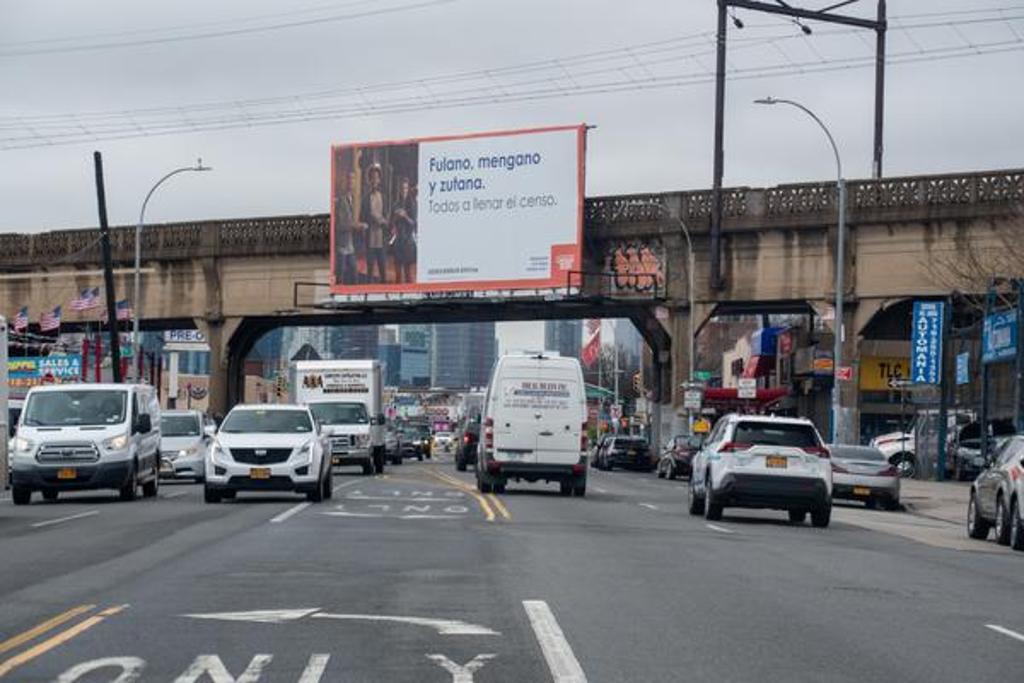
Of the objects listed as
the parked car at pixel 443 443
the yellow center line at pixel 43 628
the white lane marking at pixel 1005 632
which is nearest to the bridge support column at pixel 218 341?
the yellow center line at pixel 43 628

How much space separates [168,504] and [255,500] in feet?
6.56

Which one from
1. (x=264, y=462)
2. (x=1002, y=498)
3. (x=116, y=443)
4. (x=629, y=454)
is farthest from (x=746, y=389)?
(x=1002, y=498)

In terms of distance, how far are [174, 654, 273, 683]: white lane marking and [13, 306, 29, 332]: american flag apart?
204 ft

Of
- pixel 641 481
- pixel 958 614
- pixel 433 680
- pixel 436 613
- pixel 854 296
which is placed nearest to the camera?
pixel 433 680

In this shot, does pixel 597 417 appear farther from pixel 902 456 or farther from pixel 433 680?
pixel 433 680

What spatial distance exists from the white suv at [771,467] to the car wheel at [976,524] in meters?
2.20

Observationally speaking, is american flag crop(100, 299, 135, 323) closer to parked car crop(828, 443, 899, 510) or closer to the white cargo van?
the white cargo van

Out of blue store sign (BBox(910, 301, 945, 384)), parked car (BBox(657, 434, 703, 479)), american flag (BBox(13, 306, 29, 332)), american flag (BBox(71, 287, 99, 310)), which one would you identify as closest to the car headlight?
parked car (BBox(657, 434, 703, 479))

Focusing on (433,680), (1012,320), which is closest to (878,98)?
(1012,320)

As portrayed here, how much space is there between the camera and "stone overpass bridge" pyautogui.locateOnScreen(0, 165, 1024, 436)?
57.9 metres

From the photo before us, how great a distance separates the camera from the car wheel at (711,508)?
95.1ft

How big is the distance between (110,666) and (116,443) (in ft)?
68.0

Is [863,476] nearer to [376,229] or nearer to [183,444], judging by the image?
[183,444]

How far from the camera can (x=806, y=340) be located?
7450 centimetres
